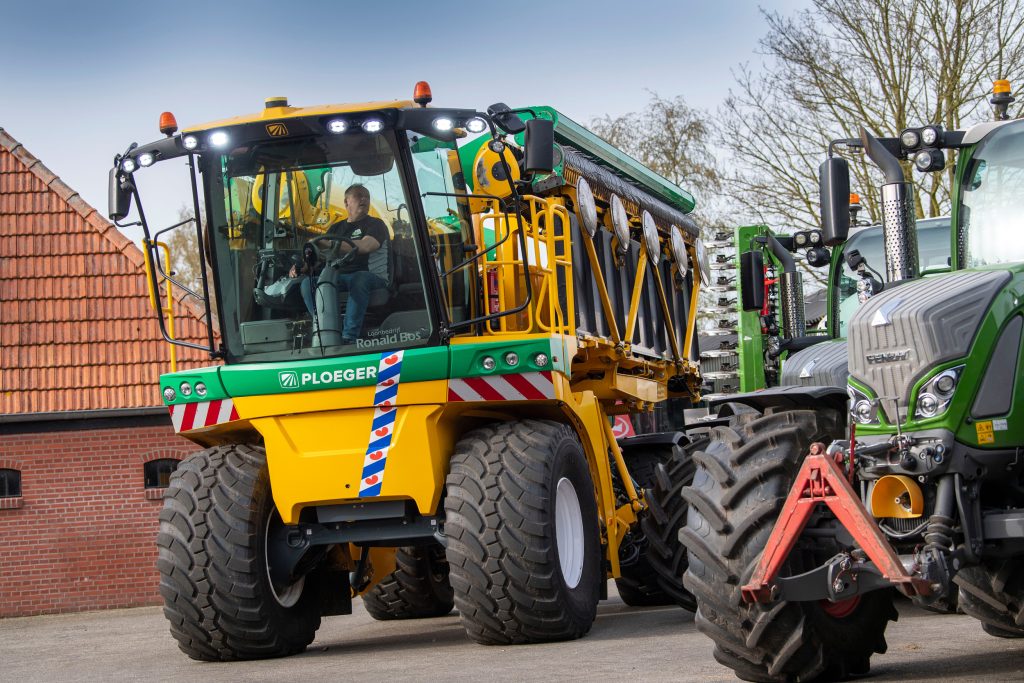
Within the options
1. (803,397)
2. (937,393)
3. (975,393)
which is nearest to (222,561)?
(803,397)

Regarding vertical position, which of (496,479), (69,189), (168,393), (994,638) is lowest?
(994,638)

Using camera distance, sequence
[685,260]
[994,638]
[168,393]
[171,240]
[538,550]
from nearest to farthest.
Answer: [994,638] → [538,550] → [168,393] → [685,260] → [171,240]

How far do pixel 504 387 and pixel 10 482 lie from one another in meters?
13.6

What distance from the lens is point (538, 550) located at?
31.4 ft

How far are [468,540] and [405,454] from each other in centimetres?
75

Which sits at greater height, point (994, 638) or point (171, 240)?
point (171, 240)

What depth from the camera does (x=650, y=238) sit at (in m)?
13.5

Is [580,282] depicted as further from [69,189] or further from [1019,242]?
[69,189]

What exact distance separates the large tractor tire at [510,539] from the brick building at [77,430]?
12183 mm

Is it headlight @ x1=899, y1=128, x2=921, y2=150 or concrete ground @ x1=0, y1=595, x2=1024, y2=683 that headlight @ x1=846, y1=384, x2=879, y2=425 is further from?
headlight @ x1=899, y1=128, x2=921, y2=150

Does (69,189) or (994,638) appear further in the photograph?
(69,189)

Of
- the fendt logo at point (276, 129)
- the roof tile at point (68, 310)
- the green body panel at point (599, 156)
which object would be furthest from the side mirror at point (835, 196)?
the roof tile at point (68, 310)

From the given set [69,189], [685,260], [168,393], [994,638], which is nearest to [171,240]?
[69,189]

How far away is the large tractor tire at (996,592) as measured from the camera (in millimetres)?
6941
